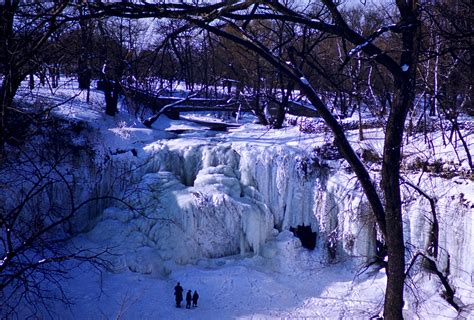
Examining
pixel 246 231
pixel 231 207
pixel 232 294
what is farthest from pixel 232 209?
pixel 232 294

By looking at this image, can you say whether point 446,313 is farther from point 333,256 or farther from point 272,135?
point 272,135

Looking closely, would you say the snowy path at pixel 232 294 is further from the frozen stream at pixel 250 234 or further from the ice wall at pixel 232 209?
the ice wall at pixel 232 209

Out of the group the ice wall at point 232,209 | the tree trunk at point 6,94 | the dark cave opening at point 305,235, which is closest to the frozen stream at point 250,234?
the ice wall at point 232,209

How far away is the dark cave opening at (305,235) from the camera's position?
1374 centimetres

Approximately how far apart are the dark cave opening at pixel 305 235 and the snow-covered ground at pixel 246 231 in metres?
0.16

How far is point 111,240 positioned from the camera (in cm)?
1272

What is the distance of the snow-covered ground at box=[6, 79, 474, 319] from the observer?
34.6ft

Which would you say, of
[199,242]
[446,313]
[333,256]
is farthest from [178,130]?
[446,313]

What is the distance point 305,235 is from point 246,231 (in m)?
1.94

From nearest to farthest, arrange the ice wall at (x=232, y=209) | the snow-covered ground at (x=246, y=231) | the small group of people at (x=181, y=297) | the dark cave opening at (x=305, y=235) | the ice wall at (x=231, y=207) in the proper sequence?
the snow-covered ground at (x=246, y=231) < the small group of people at (x=181, y=297) < the ice wall at (x=231, y=207) < the ice wall at (x=232, y=209) < the dark cave opening at (x=305, y=235)

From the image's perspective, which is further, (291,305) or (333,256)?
(333,256)

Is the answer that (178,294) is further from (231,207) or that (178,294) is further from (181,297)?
(231,207)

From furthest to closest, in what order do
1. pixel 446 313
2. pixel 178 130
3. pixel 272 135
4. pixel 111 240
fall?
1. pixel 178 130
2. pixel 272 135
3. pixel 111 240
4. pixel 446 313

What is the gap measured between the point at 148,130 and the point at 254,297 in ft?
26.6
